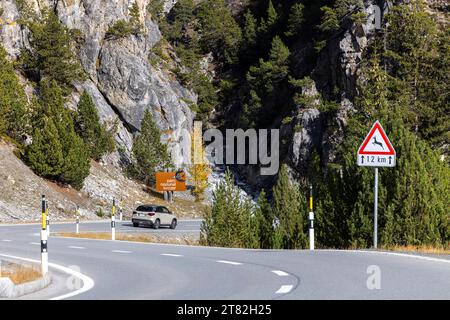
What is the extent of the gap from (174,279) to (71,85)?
7012cm

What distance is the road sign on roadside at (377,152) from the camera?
55.4 ft

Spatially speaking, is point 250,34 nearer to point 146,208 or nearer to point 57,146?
point 57,146

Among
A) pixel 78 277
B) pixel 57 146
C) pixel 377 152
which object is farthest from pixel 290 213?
pixel 57 146

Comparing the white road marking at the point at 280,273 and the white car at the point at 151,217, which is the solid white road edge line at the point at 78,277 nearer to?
the white road marking at the point at 280,273

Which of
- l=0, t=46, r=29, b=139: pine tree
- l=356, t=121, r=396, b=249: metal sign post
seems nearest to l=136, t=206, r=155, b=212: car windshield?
l=0, t=46, r=29, b=139: pine tree

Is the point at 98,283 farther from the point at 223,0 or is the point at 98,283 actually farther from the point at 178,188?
the point at 223,0

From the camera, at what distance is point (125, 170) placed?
246 ft

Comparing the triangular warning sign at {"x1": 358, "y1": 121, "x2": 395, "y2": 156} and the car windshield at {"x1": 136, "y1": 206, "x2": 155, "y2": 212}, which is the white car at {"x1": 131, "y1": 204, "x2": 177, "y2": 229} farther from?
the triangular warning sign at {"x1": 358, "y1": 121, "x2": 395, "y2": 156}

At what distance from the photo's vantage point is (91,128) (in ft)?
236

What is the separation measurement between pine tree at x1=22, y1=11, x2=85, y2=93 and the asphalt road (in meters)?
60.4

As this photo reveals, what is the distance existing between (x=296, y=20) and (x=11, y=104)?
5387 cm

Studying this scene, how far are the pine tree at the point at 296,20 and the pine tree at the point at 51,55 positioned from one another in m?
39.1

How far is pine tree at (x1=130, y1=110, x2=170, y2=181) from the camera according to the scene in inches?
2945

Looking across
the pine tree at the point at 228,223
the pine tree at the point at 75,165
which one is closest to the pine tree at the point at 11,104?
the pine tree at the point at 75,165
